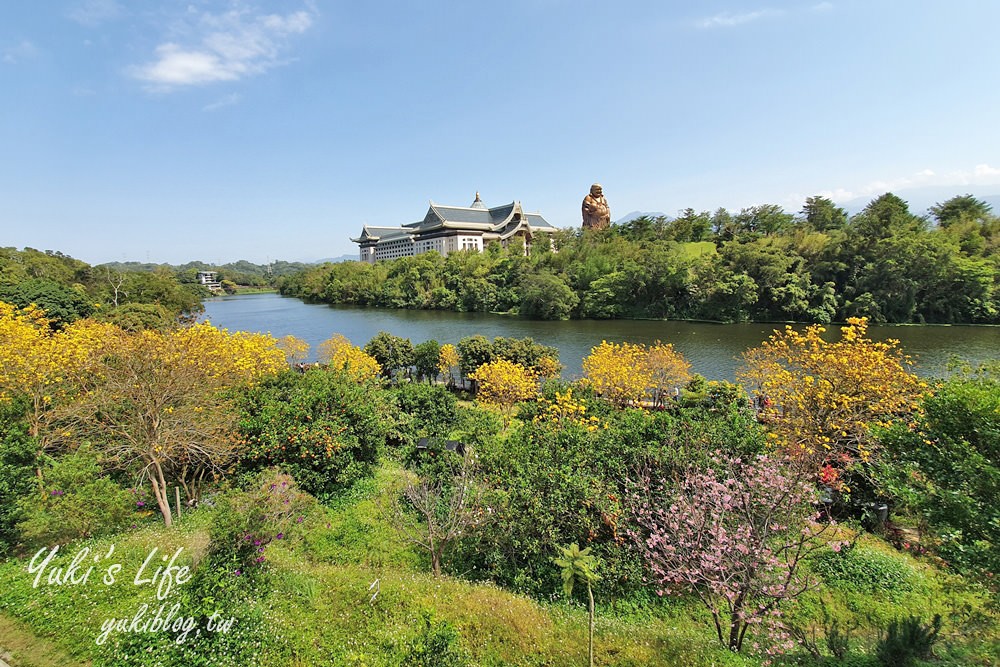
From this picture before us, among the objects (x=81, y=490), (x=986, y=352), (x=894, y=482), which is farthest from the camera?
(x=986, y=352)

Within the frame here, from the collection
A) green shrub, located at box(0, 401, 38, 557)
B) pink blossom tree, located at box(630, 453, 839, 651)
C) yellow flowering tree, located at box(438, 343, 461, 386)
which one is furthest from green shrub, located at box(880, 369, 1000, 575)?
yellow flowering tree, located at box(438, 343, 461, 386)

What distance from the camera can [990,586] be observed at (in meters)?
3.63

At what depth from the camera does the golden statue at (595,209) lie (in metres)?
56.1

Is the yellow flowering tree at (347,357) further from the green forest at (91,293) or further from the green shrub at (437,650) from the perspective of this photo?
the green shrub at (437,650)

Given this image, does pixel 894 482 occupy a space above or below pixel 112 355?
below

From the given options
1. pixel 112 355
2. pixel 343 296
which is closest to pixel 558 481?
pixel 112 355

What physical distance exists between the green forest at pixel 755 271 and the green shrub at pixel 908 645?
2972cm

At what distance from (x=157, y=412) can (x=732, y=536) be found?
25.2 ft

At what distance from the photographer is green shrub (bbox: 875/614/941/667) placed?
3.94 metres

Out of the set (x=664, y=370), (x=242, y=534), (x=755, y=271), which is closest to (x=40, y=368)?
(x=242, y=534)

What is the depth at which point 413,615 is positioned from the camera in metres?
4.45

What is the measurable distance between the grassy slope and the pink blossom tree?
45 cm

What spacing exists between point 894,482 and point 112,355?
11.0m

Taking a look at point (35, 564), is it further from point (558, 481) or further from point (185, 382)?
point (558, 481)
